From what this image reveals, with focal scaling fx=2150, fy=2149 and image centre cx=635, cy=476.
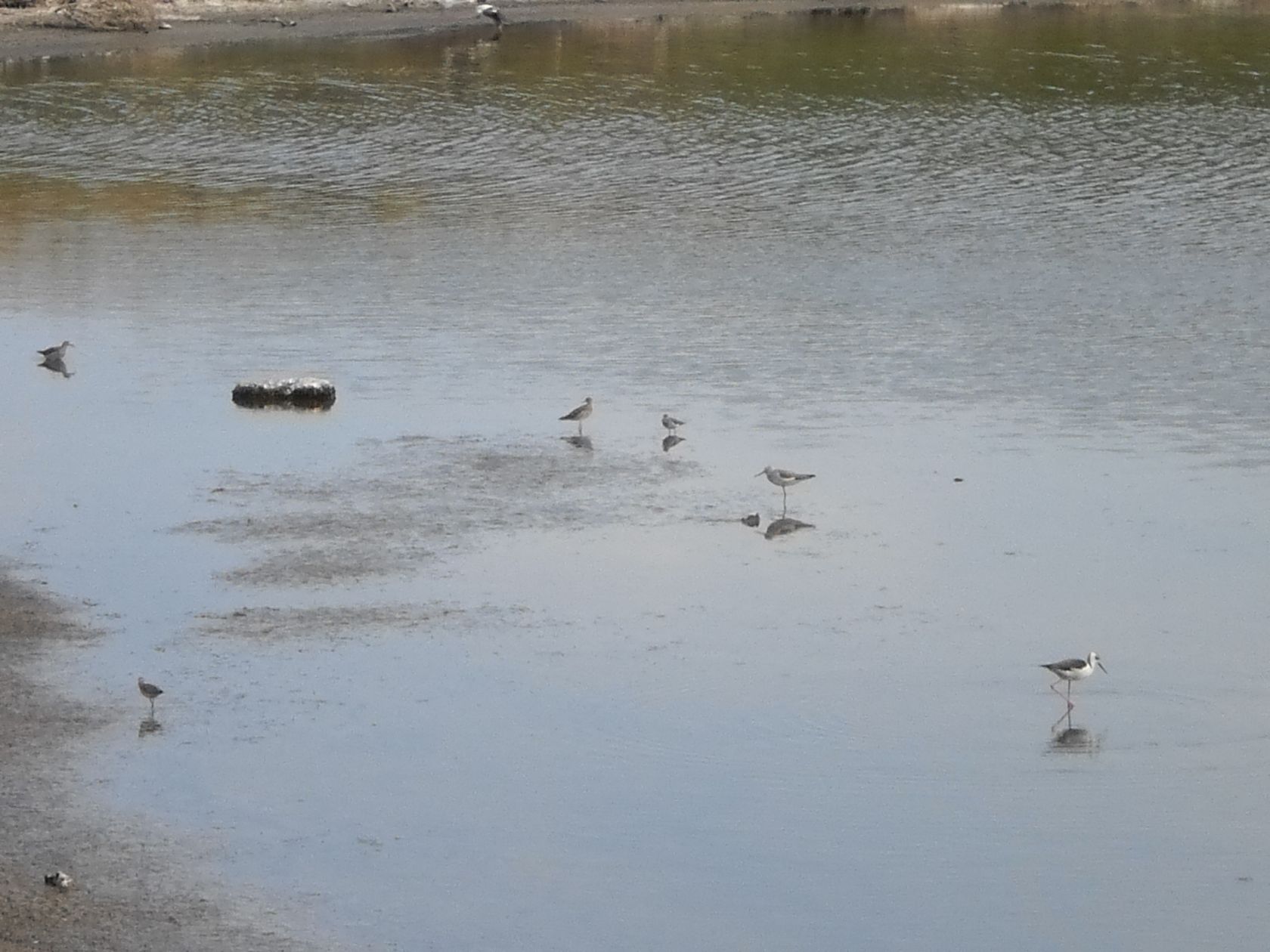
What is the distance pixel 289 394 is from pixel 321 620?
765 centimetres

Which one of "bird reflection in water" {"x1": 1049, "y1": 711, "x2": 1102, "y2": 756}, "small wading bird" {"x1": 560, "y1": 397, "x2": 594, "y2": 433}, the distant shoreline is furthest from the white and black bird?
"bird reflection in water" {"x1": 1049, "y1": 711, "x2": 1102, "y2": 756}

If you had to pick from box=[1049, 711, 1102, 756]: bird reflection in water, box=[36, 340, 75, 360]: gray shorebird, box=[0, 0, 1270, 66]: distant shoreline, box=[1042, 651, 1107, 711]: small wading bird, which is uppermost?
box=[0, 0, 1270, 66]: distant shoreline

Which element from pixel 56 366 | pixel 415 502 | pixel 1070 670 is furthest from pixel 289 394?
pixel 1070 670

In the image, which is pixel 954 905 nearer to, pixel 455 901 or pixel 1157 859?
pixel 1157 859

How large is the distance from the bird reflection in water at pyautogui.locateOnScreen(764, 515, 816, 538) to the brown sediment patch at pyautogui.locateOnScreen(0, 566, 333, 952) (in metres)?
6.81

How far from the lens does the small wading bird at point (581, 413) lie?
22.4 m

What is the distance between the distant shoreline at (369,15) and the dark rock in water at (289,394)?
4414cm

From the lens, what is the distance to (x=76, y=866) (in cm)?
1226

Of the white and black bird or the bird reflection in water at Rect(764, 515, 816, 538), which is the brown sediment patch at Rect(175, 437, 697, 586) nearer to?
the bird reflection in water at Rect(764, 515, 816, 538)

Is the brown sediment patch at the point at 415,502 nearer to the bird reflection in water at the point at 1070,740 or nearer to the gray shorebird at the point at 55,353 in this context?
the bird reflection in water at the point at 1070,740

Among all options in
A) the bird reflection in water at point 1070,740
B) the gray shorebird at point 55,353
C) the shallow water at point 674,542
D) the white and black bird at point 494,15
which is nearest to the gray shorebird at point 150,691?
the shallow water at point 674,542

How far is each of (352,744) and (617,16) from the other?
2475 inches

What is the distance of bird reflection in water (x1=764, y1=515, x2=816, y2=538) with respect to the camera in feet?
63.6

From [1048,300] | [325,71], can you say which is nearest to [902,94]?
[325,71]
